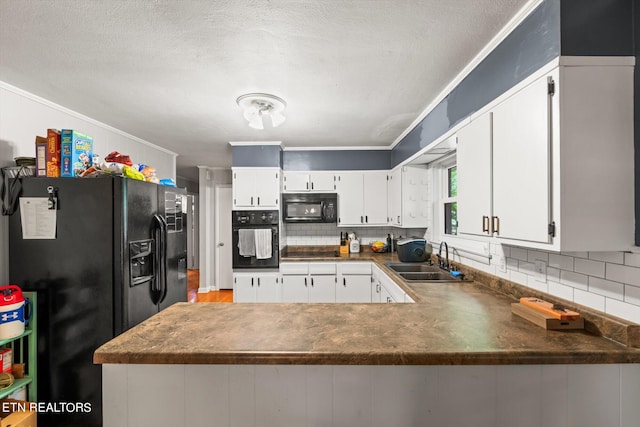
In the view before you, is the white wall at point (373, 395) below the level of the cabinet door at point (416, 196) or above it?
below

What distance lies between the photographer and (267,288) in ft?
11.7

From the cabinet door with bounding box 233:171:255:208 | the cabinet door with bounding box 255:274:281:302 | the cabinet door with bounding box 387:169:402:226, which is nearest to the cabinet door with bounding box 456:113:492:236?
the cabinet door with bounding box 387:169:402:226

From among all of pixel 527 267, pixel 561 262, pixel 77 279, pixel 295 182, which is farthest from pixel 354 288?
pixel 77 279

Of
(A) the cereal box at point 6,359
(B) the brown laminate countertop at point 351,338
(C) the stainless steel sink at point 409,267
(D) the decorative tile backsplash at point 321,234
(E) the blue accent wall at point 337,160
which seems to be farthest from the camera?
(D) the decorative tile backsplash at point 321,234

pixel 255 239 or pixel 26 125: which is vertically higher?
pixel 26 125

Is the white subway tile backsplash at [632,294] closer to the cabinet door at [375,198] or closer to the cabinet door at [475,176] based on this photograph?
the cabinet door at [475,176]

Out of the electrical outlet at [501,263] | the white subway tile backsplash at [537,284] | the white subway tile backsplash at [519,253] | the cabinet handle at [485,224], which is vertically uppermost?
the cabinet handle at [485,224]

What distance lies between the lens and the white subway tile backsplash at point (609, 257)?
1129 millimetres

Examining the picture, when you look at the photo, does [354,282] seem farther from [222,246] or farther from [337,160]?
[222,246]

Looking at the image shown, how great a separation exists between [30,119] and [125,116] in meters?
0.68

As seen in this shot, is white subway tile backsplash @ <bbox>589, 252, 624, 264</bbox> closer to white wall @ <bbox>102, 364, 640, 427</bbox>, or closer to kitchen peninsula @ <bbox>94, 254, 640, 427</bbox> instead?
kitchen peninsula @ <bbox>94, 254, 640, 427</bbox>

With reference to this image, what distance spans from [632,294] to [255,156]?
3.56m

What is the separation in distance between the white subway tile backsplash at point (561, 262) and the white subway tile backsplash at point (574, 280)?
24 millimetres

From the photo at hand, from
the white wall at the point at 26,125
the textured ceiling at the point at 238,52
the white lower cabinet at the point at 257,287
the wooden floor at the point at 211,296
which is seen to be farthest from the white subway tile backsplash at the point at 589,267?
the wooden floor at the point at 211,296
